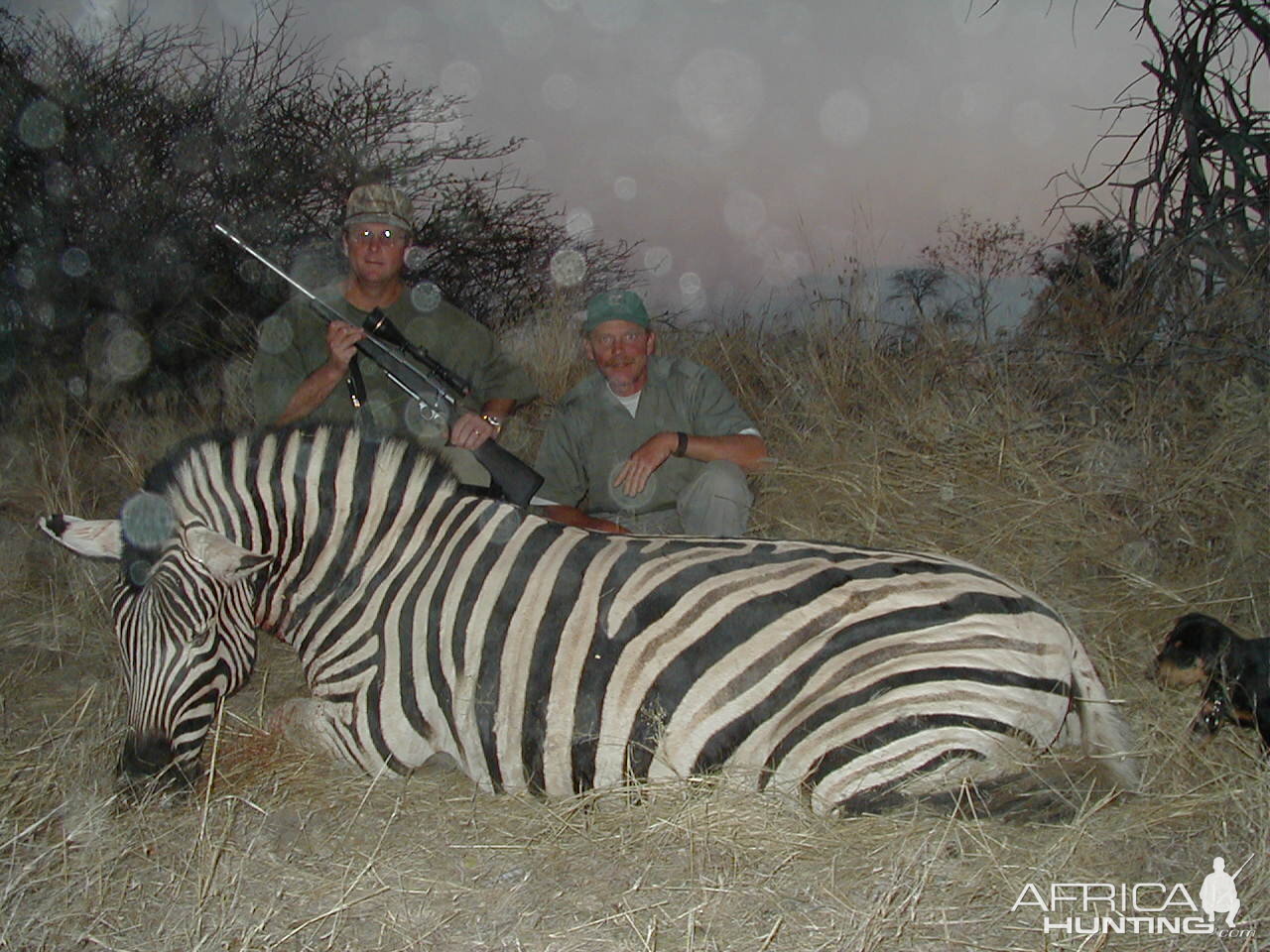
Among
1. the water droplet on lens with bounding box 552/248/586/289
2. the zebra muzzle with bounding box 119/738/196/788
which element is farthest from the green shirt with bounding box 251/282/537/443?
the water droplet on lens with bounding box 552/248/586/289

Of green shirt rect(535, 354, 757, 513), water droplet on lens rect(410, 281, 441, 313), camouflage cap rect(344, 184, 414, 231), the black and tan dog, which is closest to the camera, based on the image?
the black and tan dog

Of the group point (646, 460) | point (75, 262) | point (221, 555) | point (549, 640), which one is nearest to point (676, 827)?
point (549, 640)

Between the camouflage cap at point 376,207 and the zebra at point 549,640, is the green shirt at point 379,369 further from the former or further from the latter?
the zebra at point 549,640

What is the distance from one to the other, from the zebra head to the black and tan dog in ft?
8.72

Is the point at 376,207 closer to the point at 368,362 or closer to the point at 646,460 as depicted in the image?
the point at 368,362

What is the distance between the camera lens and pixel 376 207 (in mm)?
4453

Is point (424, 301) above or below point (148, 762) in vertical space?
above

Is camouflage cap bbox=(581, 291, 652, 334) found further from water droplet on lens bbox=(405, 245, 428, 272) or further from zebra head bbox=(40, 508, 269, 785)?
water droplet on lens bbox=(405, 245, 428, 272)

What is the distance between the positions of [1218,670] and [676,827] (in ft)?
5.85

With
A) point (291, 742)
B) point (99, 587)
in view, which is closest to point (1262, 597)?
point (291, 742)

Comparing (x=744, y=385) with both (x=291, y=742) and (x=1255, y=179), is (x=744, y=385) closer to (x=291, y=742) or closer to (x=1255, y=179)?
(x=1255, y=179)

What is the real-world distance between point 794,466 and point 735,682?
267 cm

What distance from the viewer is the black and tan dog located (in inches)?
110

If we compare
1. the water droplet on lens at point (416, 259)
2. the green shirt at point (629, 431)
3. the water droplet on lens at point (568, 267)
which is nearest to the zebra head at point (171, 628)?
the green shirt at point (629, 431)
